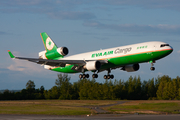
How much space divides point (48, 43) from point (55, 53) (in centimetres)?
551

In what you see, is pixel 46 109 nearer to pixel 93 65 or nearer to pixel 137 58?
pixel 93 65

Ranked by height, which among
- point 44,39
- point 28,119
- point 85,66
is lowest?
point 28,119

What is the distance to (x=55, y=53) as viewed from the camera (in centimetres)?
6538

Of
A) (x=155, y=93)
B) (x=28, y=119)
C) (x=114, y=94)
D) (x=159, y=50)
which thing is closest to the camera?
(x=28, y=119)

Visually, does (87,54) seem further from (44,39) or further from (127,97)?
(127,97)

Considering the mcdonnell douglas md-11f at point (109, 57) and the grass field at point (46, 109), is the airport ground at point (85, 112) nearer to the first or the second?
the grass field at point (46, 109)

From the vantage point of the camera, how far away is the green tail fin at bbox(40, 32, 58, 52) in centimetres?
6821

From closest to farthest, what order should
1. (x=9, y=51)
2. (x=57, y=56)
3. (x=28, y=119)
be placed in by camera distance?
1. (x=28, y=119)
2. (x=9, y=51)
3. (x=57, y=56)

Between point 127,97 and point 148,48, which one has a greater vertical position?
point 148,48

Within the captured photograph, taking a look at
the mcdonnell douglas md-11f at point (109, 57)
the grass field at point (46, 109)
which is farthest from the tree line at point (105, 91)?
the mcdonnell douglas md-11f at point (109, 57)

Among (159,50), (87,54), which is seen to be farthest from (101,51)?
(159,50)

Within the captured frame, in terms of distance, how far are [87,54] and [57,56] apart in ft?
32.3

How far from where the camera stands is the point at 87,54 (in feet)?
194

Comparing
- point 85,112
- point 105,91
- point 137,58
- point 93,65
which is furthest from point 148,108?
point 105,91
